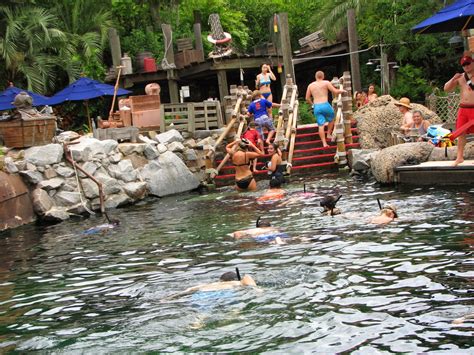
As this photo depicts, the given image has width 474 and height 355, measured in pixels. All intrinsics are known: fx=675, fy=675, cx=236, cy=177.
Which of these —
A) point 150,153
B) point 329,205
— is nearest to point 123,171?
Result: point 150,153

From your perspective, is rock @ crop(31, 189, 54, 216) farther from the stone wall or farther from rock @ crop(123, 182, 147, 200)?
rock @ crop(123, 182, 147, 200)

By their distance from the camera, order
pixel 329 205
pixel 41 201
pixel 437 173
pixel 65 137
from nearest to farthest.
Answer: pixel 329 205 → pixel 437 173 → pixel 41 201 → pixel 65 137

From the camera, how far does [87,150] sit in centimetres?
1717

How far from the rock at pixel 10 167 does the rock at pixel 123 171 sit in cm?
263

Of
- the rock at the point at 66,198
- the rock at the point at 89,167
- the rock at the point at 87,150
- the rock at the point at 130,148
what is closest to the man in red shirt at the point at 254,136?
the rock at the point at 130,148

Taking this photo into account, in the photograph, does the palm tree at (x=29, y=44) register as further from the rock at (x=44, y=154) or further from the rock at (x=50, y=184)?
the rock at (x=50, y=184)

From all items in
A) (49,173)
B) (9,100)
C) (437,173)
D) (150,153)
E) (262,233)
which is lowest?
(262,233)

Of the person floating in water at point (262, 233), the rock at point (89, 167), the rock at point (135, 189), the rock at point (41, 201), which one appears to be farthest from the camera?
the rock at point (135, 189)

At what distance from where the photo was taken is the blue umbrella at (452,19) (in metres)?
11.5

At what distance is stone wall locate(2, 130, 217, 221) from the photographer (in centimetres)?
1571

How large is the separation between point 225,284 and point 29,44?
22466mm

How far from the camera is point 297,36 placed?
35969 mm

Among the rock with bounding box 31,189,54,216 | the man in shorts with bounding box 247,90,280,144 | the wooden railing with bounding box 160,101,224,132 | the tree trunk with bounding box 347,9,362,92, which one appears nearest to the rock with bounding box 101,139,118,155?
the wooden railing with bounding box 160,101,224,132

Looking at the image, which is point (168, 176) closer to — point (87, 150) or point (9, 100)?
point (87, 150)
